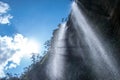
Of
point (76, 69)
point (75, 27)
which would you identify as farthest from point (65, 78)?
point (75, 27)

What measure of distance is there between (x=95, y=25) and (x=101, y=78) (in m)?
6.71

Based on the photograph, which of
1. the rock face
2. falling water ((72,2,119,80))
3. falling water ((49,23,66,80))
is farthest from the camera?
falling water ((49,23,66,80))

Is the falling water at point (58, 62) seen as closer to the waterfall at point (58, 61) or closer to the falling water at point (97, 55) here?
the waterfall at point (58, 61)

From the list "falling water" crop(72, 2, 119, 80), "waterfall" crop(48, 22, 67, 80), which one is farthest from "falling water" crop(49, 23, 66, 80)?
"falling water" crop(72, 2, 119, 80)

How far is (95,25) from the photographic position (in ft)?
97.8

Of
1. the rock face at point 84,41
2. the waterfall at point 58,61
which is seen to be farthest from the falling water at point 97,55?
the waterfall at point 58,61

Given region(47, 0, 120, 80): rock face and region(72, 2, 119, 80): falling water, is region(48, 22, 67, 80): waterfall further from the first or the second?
region(72, 2, 119, 80): falling water

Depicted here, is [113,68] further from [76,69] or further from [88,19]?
[88,19]

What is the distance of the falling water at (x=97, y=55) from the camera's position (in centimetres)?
2545

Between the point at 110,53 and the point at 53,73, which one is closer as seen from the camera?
the point at 110,53

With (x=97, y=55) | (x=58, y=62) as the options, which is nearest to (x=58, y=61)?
(x=58, y=62)

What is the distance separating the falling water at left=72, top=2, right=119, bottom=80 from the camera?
25453mm

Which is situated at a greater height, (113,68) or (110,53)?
(110,53)

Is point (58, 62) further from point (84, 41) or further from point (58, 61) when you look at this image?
point (84, 41)
